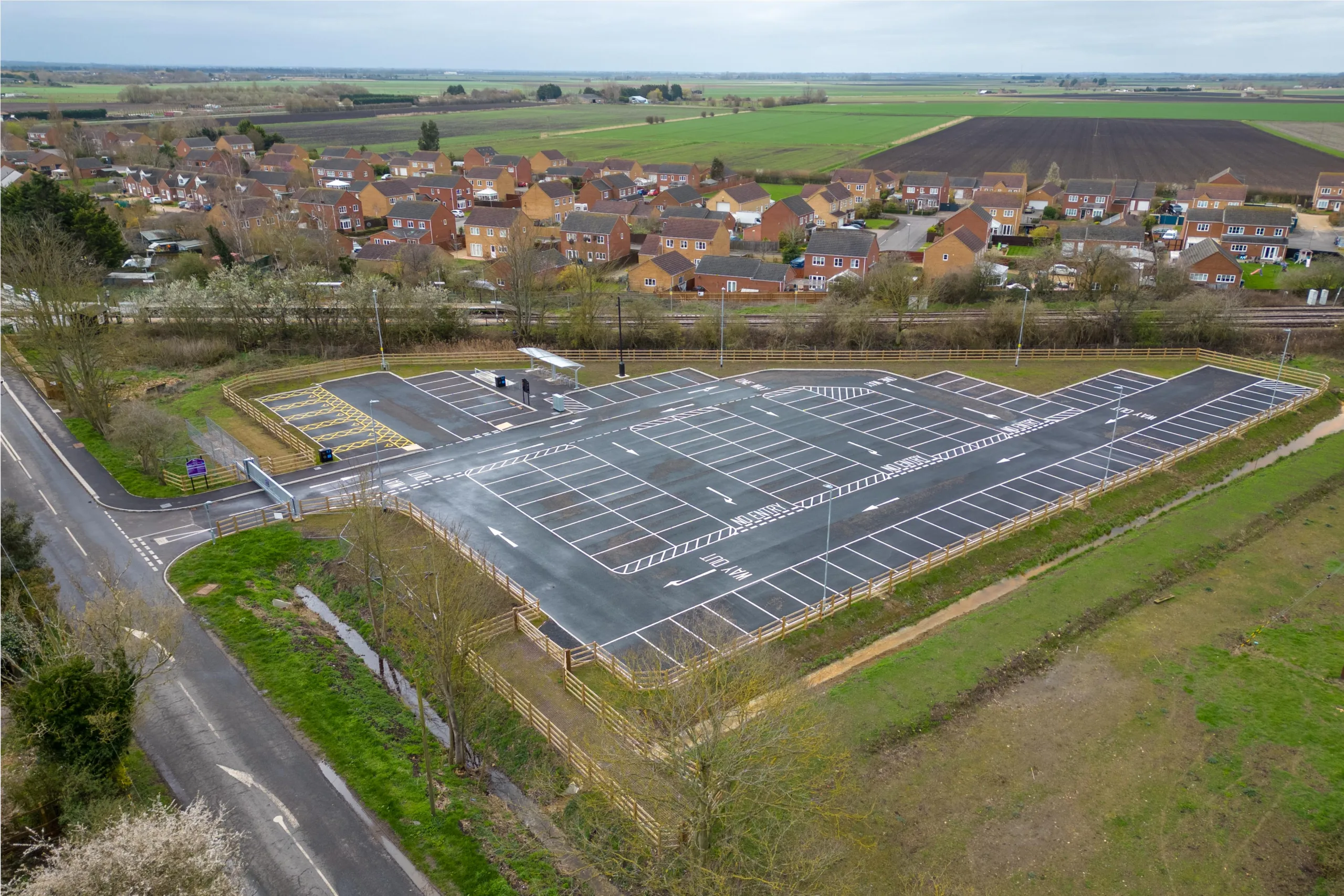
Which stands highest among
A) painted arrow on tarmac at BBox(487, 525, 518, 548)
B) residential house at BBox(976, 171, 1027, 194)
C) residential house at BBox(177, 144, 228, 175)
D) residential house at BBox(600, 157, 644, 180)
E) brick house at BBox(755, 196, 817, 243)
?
residential house at BBox(177, 144, 228, 175)

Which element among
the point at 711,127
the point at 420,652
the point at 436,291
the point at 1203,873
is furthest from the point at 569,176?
the point at 1203,873

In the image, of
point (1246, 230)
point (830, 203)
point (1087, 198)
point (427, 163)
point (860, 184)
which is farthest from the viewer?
point (427, 163)

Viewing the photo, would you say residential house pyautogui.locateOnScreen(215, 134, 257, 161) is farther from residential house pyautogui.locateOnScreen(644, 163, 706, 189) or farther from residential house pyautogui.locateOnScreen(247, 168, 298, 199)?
residential house pyautogui.locateOnScreen(644, 163, 706, 189)

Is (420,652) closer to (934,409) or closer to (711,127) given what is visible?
(934,409)

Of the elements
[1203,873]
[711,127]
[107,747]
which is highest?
[711,127]

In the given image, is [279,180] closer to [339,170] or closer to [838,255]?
[339,170]

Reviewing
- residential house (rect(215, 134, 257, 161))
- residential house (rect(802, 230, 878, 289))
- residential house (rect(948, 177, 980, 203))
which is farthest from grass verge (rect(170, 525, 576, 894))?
residential house (rect(215, 134, 257, 161))

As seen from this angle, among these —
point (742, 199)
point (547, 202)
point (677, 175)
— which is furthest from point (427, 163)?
point (742, 199)
